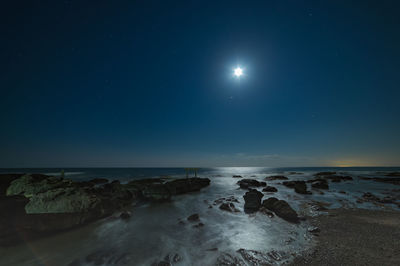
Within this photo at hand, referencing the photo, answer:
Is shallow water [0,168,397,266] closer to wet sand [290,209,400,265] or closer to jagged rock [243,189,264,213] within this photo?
wet sand [290,209,400,265]

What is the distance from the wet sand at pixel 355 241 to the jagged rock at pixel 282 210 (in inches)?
42.6

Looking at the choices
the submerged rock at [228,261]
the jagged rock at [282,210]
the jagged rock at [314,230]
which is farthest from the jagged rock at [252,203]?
the submerged rock at [228,261]

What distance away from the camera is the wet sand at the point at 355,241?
5.54m

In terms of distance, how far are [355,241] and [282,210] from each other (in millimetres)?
4246

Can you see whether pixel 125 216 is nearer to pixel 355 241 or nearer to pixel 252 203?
pixel 252 203

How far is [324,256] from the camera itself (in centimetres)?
578

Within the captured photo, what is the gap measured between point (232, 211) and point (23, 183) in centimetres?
2136

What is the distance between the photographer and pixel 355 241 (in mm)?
6836

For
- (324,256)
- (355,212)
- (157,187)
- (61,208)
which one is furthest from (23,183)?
(355,212)

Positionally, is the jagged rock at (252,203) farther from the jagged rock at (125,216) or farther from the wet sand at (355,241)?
the jagged rock at (125,216)

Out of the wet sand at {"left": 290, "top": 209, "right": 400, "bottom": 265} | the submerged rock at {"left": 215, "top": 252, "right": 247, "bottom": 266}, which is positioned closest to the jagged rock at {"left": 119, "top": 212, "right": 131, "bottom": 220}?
the submerged rock at {"left": 215, "top": 252, "right": 247, "bottom": 266}

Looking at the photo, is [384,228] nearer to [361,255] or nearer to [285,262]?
[361,255]

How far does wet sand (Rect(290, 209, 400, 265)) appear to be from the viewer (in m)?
5.54

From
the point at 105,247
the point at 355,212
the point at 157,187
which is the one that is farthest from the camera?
the point at 157,187
